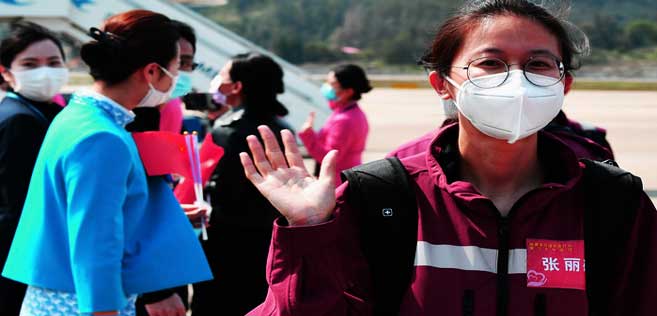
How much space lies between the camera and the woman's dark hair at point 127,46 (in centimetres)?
308

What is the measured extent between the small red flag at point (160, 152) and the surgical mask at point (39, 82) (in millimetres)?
1259

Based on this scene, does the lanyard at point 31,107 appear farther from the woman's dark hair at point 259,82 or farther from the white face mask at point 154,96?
the woman's dark hair at point 259,82

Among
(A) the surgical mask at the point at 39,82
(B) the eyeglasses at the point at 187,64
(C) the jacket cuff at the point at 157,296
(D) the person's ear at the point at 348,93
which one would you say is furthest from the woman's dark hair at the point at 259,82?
(D) the person's ear at the point at 348,93

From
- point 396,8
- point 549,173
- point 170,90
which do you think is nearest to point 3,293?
point 170,90

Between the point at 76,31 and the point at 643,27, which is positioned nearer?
the point at 76,31

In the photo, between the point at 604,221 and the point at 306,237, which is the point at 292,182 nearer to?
the point at 306,237

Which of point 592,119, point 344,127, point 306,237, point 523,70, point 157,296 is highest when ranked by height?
point 523,70

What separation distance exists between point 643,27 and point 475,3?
213ft

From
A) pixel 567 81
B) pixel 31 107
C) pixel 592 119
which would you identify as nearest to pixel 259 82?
pixel 31 107

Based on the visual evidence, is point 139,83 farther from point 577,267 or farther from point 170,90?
point 577,267

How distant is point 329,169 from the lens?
198 centimetres

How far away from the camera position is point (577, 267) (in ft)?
6.29

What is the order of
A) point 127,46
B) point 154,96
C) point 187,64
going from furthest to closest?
point 187,64 < point 154,96 < point 127,46

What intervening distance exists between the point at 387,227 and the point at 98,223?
1182 mm
